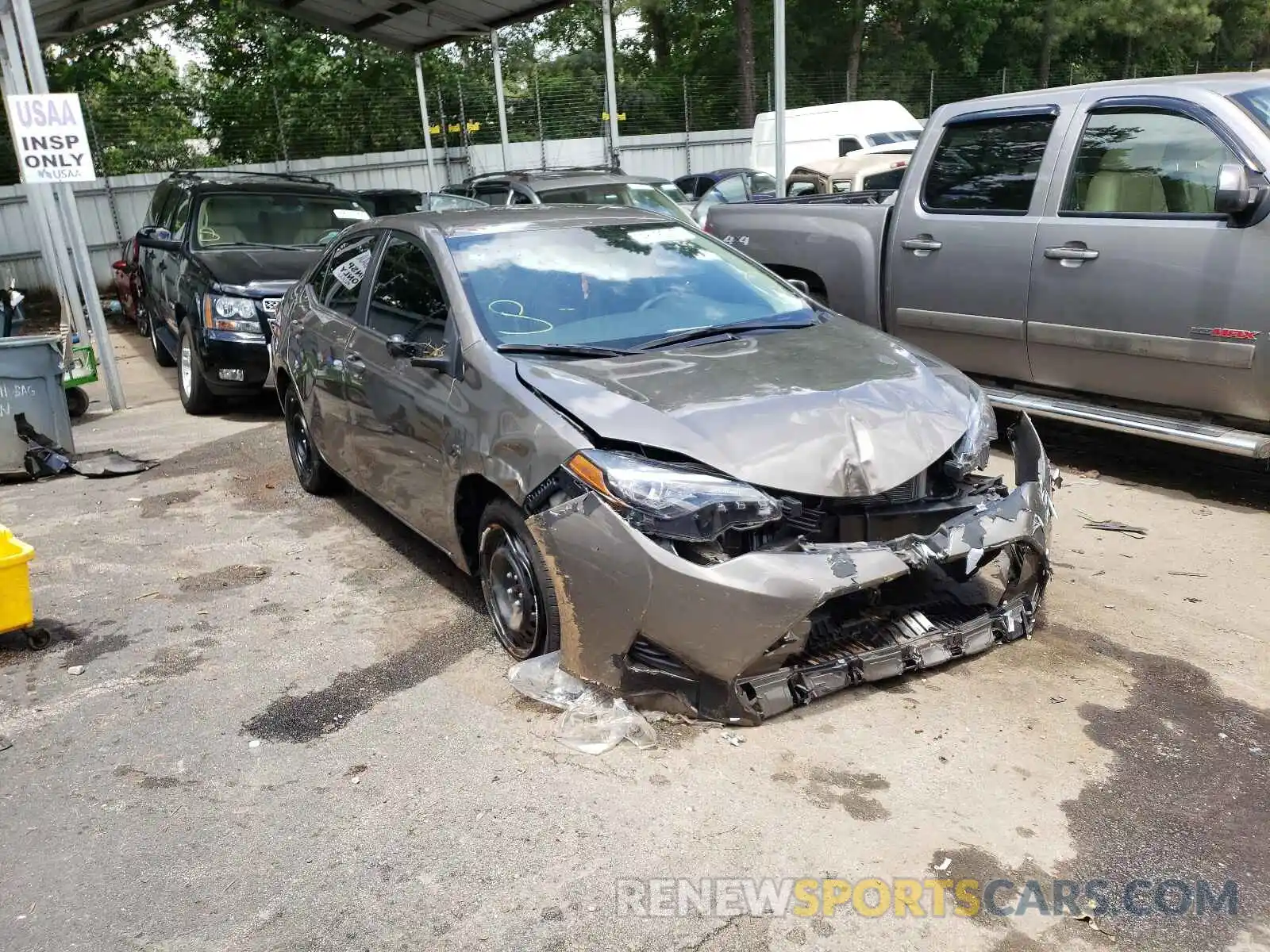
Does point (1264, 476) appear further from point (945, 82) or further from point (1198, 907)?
point (945, 82)

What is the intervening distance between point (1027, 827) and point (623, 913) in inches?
45.7

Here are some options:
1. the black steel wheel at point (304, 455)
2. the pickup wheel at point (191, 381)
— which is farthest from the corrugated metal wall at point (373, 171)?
the black steel wheel at point (304, 455)

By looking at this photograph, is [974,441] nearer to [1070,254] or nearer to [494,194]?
[1070,254]

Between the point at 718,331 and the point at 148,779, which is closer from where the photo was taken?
the point at 148,779

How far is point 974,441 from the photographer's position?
3.95 meters

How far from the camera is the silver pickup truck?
17.3 ft

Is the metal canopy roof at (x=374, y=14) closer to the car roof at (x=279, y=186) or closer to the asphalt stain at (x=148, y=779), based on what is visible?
the car roof at (x=279, y=186)

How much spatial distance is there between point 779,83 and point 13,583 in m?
11.0

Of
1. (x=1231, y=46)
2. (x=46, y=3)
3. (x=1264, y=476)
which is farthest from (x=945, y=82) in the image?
(x=1264, y=476)

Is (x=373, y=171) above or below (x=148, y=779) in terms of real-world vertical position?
above

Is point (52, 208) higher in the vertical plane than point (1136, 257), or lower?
higher

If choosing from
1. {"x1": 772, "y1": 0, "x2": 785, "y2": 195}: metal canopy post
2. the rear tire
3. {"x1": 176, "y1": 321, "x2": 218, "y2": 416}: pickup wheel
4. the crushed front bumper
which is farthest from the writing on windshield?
{"x1": 772, "y1": 0, "x2": 785, "y2": 195}: metal canopy post

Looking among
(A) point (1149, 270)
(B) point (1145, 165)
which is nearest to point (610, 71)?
(B) point (1145, 165)

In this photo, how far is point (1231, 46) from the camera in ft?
130
